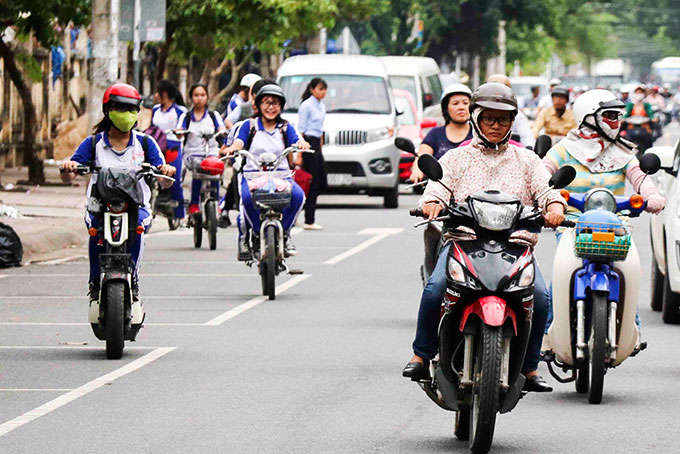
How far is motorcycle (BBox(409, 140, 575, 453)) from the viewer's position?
743 cm

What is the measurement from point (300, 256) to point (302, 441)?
10975mm

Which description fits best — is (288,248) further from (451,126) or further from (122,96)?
(122,96)

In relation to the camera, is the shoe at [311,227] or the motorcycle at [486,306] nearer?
the motorcycle at [486,306]

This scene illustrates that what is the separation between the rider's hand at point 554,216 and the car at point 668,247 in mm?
4233

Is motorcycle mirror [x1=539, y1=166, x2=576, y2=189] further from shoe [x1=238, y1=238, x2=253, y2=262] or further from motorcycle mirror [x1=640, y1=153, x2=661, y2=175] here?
shoe [x1=238, y1=238, x2=253, y2=262]

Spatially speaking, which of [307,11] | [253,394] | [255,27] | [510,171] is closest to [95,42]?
[255,27]

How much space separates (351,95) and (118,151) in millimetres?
16255

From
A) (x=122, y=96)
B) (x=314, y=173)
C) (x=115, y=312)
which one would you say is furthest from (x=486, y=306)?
(x=314, y=173)

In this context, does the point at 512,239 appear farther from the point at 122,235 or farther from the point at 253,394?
the point at 122,235

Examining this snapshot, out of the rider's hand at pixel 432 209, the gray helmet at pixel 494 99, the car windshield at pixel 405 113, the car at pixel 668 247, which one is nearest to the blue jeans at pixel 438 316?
the rider's hand at pixel 432 209

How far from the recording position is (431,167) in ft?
25.1

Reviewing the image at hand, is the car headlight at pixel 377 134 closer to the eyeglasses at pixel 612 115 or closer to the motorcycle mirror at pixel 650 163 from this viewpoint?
the eyeglasses at pixel 612 115

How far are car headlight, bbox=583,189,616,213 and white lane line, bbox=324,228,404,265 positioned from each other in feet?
28.6

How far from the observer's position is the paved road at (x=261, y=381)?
27.0ft
